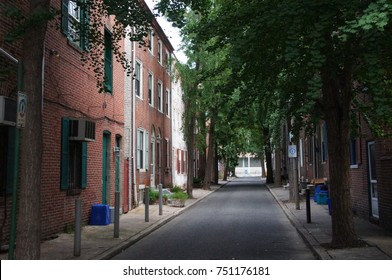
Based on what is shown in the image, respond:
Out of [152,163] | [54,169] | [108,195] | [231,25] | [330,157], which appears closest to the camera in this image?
[231,25]

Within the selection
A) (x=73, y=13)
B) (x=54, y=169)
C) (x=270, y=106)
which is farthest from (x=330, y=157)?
(x=73, y=13)

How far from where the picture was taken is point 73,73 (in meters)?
12.5

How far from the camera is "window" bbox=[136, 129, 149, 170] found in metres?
21.4

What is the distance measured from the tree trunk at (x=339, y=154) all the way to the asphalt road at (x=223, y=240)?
840 millimetres

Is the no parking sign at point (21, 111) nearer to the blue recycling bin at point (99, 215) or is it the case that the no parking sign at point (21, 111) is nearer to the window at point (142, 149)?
the blue recycling bin at point (99, 215)

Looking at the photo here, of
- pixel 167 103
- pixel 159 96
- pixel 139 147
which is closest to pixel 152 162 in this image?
pixel 139 147

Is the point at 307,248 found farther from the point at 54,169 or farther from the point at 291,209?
the point at 291,209

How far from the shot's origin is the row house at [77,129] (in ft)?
29.7

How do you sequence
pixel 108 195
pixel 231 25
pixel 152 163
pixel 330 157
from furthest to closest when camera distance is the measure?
1. pixel 152 163
2. pixel 108 195
3. pixel 330 157
4. pixel 231 25

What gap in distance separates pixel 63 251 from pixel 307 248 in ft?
16.4

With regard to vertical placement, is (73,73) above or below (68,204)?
above

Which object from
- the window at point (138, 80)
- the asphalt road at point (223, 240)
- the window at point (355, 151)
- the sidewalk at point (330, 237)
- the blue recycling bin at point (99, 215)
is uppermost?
the window at point (138, 80)

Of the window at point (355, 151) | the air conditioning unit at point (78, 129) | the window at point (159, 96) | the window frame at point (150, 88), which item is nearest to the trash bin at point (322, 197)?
the window at point (355, 151)

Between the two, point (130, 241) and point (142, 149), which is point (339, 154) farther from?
point (142, 149)
